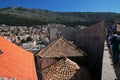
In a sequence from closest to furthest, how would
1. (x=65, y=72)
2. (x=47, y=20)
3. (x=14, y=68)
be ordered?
1. (x=14, y=68)
2. (x=65, y=72)
3. (x=47, y=20)

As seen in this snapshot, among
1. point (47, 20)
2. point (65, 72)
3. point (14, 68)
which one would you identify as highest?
point (14, 68)

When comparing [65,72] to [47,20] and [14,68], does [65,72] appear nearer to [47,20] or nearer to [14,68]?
[14,68]

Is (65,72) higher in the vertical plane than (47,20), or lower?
higher

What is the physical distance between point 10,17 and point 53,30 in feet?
245

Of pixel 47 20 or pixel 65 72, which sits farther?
pixel 47 20

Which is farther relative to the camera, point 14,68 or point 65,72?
point 65,72

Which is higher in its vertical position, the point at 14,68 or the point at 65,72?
the point at 14,68

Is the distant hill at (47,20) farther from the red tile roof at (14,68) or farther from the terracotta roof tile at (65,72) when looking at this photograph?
the red tile roof at (14,68)

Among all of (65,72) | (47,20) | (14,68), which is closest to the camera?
(14,68)

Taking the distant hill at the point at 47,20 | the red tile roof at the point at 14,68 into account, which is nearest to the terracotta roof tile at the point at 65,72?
the red tile roof at the point at 14,68

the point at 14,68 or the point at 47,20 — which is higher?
the point at 14,68

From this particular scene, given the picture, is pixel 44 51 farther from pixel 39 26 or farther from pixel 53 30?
pixel 39 26

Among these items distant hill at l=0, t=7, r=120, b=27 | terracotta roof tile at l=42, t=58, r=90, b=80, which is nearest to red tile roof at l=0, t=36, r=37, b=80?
terracotta roof tile at l=42, t=58, r=90, b=80

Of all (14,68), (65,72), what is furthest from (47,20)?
(14,68)
